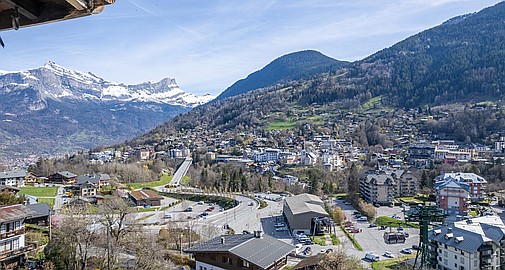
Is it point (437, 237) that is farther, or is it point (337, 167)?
point (337, 167)

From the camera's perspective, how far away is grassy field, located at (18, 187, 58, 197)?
3928 cm

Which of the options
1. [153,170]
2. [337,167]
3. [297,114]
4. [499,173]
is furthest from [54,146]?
[499,173]

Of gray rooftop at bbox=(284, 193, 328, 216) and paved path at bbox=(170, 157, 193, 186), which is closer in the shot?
gray rooftop at bbox=(284, 193, 328, 216)

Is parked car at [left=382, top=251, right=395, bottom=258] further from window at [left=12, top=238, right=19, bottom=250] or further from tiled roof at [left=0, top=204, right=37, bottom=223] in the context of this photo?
window at [left=12, top=238, right=19, bottom=250]

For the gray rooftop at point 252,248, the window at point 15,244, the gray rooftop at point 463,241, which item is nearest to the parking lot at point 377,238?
the gray rooftop at point 463,241

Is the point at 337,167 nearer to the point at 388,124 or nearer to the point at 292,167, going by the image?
the point at 292,167

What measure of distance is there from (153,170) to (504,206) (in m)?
42.7

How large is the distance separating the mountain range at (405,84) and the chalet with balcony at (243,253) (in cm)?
7486

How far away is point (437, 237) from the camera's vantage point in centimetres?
2175

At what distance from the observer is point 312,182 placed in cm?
4412

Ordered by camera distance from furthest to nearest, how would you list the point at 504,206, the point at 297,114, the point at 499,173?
the point at 297,114 → the point at 499,173 → the point at 504,206

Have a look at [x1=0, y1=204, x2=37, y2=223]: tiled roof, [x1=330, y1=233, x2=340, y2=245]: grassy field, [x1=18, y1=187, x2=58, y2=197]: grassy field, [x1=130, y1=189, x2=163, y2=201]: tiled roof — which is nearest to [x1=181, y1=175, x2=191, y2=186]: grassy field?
[x1=130, y1=189, x2=163, y2=201]: tiled roof

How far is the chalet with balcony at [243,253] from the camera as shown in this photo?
57.2ft

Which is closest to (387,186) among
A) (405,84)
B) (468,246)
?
(468,246)
